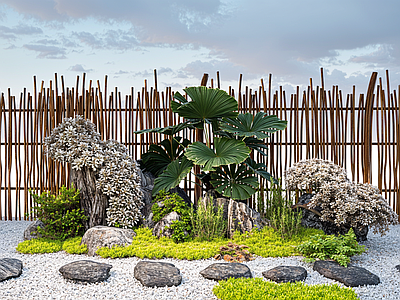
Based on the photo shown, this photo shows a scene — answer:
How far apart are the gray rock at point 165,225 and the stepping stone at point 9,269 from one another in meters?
1.77

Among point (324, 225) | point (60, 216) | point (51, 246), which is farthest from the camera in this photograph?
point (324, 225)

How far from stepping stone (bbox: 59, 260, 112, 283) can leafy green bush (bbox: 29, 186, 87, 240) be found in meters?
1.64

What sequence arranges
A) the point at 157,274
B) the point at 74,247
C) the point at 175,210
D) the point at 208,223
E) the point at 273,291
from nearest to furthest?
the point at 273,291 → the point at 157,274 → the point at 74,247 → the point at 208,223 → the point at 175,210

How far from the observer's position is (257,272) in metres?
3.66

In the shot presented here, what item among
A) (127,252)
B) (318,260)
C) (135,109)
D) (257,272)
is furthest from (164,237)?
(135,109)

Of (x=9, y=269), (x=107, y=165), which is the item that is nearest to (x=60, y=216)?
(x=107, y=165)

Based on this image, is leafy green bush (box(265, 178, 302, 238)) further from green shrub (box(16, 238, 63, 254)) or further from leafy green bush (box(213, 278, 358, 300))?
green shrub (box(16, 238, 63, 254))

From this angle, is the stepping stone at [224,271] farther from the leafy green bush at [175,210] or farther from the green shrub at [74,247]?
the green shrub at [74,247]

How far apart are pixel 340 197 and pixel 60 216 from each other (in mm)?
4108

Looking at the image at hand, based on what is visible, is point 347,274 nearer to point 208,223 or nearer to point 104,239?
point 208,223

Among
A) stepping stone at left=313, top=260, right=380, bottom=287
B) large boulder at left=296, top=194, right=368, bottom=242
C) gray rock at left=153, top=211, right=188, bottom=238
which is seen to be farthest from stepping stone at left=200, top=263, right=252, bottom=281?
large boulder at left=296, top=194, right=368, bottom=242

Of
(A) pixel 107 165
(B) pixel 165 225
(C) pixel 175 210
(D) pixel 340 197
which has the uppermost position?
(A) pixel 107 165

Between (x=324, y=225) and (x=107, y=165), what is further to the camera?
(x=324, y=225)

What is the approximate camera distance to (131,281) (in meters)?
3.43
